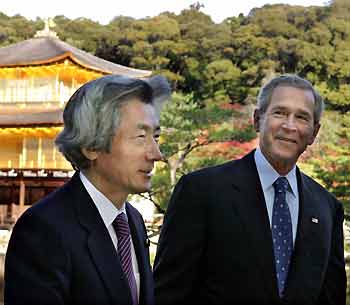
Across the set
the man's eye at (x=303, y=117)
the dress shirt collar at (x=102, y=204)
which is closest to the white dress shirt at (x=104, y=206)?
the dress shirt collar at (x=102, y=204)

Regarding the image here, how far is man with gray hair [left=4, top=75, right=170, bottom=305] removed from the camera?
1.46 m

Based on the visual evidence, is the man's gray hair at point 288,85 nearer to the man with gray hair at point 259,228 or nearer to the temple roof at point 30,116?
the man with gray hair at point 259,228

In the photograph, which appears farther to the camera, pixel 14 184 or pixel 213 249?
pixel 14 184

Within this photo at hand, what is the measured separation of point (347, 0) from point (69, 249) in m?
36.4

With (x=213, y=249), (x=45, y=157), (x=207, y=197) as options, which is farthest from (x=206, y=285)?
(x=45, y=157)

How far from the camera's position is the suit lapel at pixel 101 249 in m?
1.52

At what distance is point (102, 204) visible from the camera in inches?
63.4

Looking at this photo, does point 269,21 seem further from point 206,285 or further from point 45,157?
point 206,285

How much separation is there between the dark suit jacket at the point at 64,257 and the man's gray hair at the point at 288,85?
1081mm

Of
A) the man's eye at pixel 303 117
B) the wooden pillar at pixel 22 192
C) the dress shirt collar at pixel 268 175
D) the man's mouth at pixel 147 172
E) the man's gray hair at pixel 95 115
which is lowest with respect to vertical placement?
the wooden pillar at pixel 22 192

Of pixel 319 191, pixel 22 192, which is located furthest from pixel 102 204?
pixel 22 192

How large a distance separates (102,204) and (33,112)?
56.0 feet

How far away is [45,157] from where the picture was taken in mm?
18078

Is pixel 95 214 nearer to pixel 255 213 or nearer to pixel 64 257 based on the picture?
pixel 64 257
